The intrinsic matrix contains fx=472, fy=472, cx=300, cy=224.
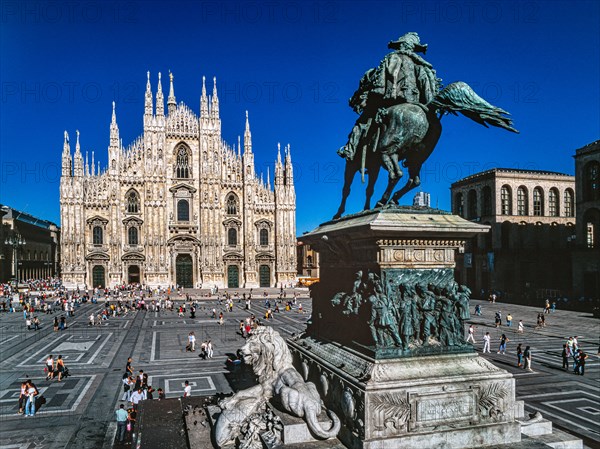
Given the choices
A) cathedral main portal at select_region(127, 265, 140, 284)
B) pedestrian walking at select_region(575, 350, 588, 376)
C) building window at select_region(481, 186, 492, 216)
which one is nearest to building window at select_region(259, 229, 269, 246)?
cathedral main portal at select_region(127, 265, 140, 284)

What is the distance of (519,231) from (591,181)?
11.8m

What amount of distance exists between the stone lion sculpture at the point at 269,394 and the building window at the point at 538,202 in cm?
5181

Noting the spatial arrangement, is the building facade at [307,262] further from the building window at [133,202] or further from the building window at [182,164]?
the building window at [133,202]

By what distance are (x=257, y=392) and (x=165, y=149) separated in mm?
50789

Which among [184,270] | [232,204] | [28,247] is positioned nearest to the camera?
[184,270]

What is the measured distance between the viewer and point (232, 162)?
57.0 metres

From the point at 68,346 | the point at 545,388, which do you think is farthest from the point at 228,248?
the point at 545,388

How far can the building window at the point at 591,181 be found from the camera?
3966 centimetres

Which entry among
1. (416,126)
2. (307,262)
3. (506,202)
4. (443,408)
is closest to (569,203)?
(506,202)

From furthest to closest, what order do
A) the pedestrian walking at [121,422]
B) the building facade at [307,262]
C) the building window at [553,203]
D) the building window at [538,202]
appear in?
1. the building facade at [307,262]
2. the building window at [553,203]
3. the building window at [538,202]
4. the pedestrian walking at [121,422]

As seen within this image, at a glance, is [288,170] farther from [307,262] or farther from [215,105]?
[307,262]

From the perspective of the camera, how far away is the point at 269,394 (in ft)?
23.8

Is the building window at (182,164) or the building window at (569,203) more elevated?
the building window at (182,164)

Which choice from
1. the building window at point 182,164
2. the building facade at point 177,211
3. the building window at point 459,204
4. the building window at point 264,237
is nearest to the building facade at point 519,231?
the building window at point 459,204
